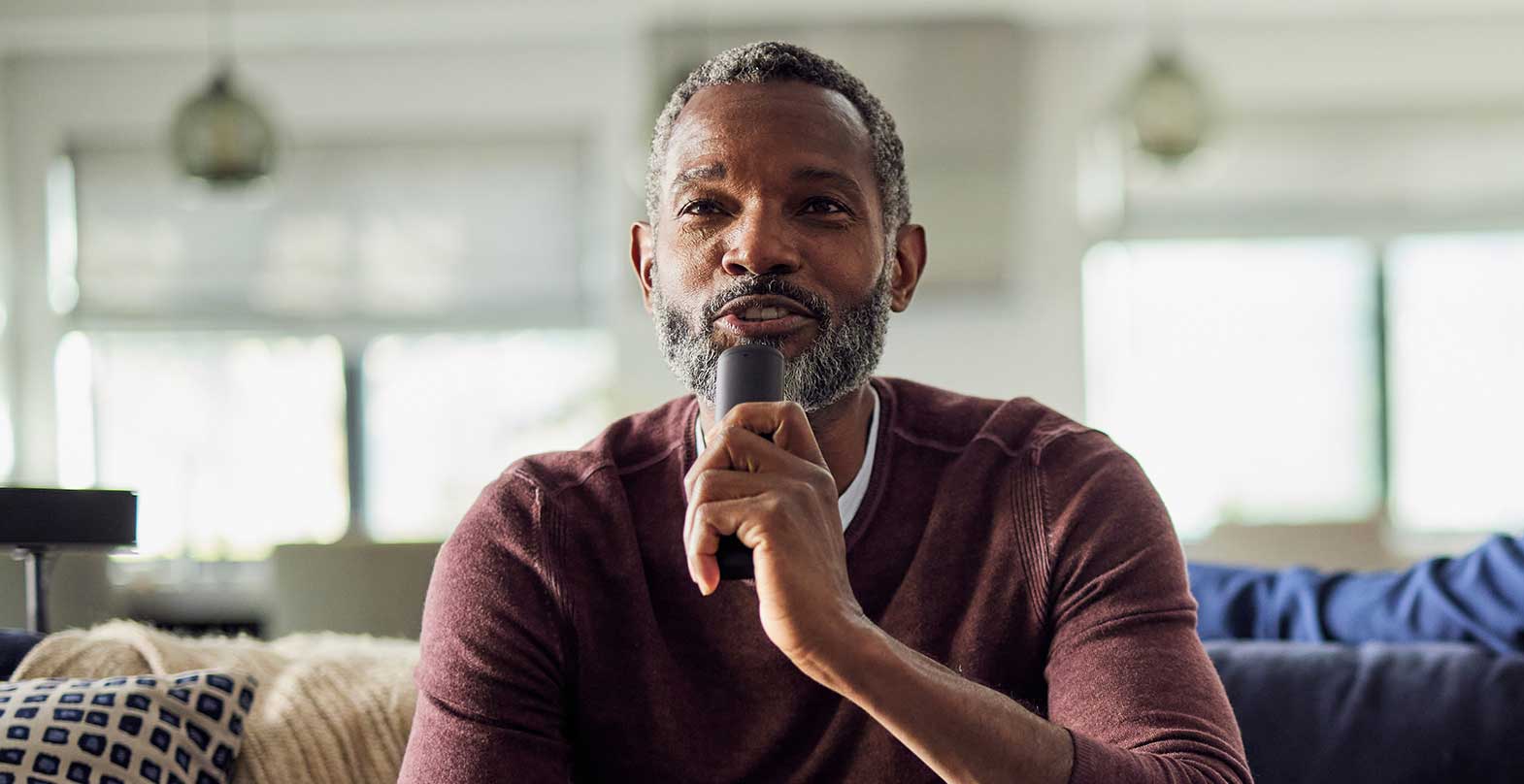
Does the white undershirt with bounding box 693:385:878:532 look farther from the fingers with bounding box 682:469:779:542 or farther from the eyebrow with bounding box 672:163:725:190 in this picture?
the fingers with bounding box 682:469:779:542

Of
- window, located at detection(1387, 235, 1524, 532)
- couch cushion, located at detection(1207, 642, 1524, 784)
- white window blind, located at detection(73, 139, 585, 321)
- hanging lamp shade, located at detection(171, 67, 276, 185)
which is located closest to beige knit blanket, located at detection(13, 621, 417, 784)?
couch cushion, located at detection(1207, 642, 1524, 784)

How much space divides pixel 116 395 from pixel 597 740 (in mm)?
5717

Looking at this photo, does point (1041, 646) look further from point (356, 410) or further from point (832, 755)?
point (356, 410)

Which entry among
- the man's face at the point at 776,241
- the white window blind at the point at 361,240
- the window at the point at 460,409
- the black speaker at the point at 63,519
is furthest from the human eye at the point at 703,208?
the white window blind at the point at 361,240

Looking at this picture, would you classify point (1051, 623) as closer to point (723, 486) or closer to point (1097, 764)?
point (1097, 764)

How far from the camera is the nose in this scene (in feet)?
4.29

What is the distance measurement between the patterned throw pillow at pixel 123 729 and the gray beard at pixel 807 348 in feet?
1.83

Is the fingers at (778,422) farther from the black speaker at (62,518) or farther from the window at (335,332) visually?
the window at (335,332)

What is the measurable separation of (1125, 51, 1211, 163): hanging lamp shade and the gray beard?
2963 millimetres

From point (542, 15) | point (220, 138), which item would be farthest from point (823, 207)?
point (542, 15)

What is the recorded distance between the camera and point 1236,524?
3.56 m

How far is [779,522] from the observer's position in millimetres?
→ 1023

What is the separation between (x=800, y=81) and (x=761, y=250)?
0.70 feet

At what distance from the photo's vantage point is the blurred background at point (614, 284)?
625 cm
